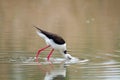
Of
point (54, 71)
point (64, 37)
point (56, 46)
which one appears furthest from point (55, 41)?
point (64, 37)

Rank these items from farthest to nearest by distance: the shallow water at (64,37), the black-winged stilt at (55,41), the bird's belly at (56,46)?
the bird's belly at (56,46) → the black-winged stilt at (55,41) → the shallow water at (64,37)

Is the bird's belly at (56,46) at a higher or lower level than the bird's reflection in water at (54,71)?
higher

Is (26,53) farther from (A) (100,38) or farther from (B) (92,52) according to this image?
(A) (100,38)

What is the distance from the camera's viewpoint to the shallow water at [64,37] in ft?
43.4

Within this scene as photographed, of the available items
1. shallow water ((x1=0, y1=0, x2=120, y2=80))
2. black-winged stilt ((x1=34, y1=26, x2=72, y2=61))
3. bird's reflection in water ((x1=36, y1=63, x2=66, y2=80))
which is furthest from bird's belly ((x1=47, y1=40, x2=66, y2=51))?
bird's reflection in water ((x1=36, y1=63, x2=66, y2=80))

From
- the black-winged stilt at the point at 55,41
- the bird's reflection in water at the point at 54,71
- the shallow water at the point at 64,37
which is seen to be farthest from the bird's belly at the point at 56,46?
the bird's reflection in water at the point at 54,71

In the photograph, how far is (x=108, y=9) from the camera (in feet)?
113

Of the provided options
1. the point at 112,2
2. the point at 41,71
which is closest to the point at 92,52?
the point at 41,71

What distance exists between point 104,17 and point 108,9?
4449mm

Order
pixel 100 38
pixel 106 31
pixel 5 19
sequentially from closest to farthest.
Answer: pixel 100 38 → pixel 106 31 → pixel 5 19

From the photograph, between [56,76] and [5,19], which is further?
[5,19]

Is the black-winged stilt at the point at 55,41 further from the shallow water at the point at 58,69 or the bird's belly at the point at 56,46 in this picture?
the shallow water at the point at 58,69

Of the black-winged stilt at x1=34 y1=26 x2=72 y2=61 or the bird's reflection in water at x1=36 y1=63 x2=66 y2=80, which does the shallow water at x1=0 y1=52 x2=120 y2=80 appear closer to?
the bird's reflection in water at x1=36 y1=63 x2=66 y2=80

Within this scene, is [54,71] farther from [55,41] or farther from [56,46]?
[56,46]
